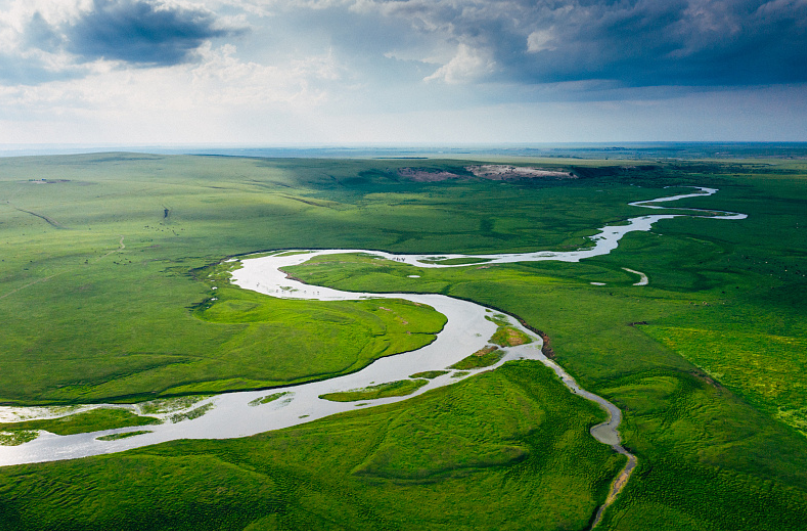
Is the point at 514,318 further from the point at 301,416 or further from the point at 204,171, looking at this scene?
the point at 204,171

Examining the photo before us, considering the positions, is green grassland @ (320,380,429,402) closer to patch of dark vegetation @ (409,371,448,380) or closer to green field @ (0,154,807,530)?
patch of dark vegetation @ (409,371,448,380)

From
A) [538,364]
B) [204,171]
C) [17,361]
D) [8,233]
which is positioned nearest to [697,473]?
[538,364]

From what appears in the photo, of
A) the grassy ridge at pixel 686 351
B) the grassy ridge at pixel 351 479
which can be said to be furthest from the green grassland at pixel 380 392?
the grassy ridge at pixel 686 351

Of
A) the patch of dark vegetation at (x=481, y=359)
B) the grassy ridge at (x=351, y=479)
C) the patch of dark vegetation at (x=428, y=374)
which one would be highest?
the patch of dark vegetation at (x=481, y=359)

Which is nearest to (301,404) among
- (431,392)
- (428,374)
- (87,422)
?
(431,392)

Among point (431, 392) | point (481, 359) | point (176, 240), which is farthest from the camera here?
point (176, 240)

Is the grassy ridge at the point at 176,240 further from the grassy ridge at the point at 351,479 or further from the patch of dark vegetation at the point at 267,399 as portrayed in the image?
the grassy ridge at the point at 351,479

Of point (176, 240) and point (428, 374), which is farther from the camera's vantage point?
point (176, 240)

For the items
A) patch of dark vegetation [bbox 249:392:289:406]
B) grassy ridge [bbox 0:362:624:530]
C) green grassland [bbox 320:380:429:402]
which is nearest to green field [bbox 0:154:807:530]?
grassy ridge [bbox 0:362:624:530]

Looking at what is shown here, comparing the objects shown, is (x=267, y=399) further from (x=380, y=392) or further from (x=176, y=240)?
(x=176, y=240)
